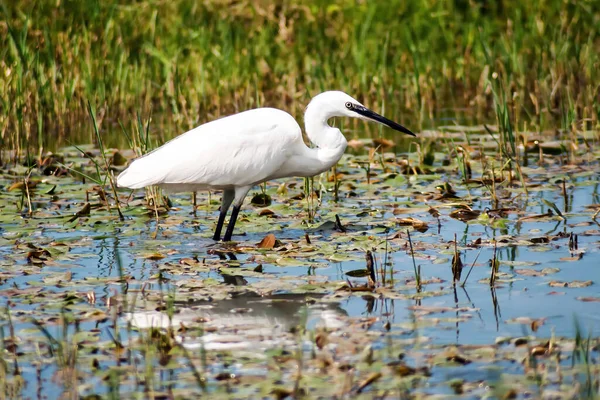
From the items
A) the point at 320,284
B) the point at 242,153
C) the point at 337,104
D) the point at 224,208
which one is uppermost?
the point at 337,104

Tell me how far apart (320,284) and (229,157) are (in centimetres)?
149

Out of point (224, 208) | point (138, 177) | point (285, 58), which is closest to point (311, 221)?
point (224, 208)

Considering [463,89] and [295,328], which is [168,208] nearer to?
[295,328]

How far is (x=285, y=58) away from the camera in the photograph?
41.2ft

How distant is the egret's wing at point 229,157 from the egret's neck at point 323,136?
0.18m

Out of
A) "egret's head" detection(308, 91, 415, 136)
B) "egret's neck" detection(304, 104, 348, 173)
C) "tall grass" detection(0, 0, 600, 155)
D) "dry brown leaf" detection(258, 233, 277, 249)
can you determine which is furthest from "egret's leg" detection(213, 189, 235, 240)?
"tall grass" detection(0, 0, 600, 155)

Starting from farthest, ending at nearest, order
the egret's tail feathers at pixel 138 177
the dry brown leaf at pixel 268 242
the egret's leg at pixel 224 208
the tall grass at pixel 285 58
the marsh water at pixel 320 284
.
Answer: the tall grass at pixel 285 58 < the egret's leg at pixel 224 208 < the egret's tail feathers at pixel 138 177 < the dry brown leaf at pixel 268 242 < the marsh water at pixel 320 284

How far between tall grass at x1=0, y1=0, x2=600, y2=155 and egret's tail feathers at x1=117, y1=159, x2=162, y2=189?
257 cm

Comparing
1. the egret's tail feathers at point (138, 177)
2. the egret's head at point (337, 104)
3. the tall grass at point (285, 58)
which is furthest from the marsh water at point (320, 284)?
the tall grass at point (285, 58)

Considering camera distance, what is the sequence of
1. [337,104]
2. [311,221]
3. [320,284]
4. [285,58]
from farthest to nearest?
[285,58], [311,221], [337,104], [320,284]

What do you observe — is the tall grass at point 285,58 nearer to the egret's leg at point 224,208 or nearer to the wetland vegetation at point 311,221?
the wetland vegetation at point 311,221

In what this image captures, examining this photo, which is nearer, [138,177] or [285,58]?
[138,177]

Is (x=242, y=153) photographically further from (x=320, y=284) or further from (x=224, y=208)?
(x=320, y=284)

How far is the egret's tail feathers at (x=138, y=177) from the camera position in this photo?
6.49 m
